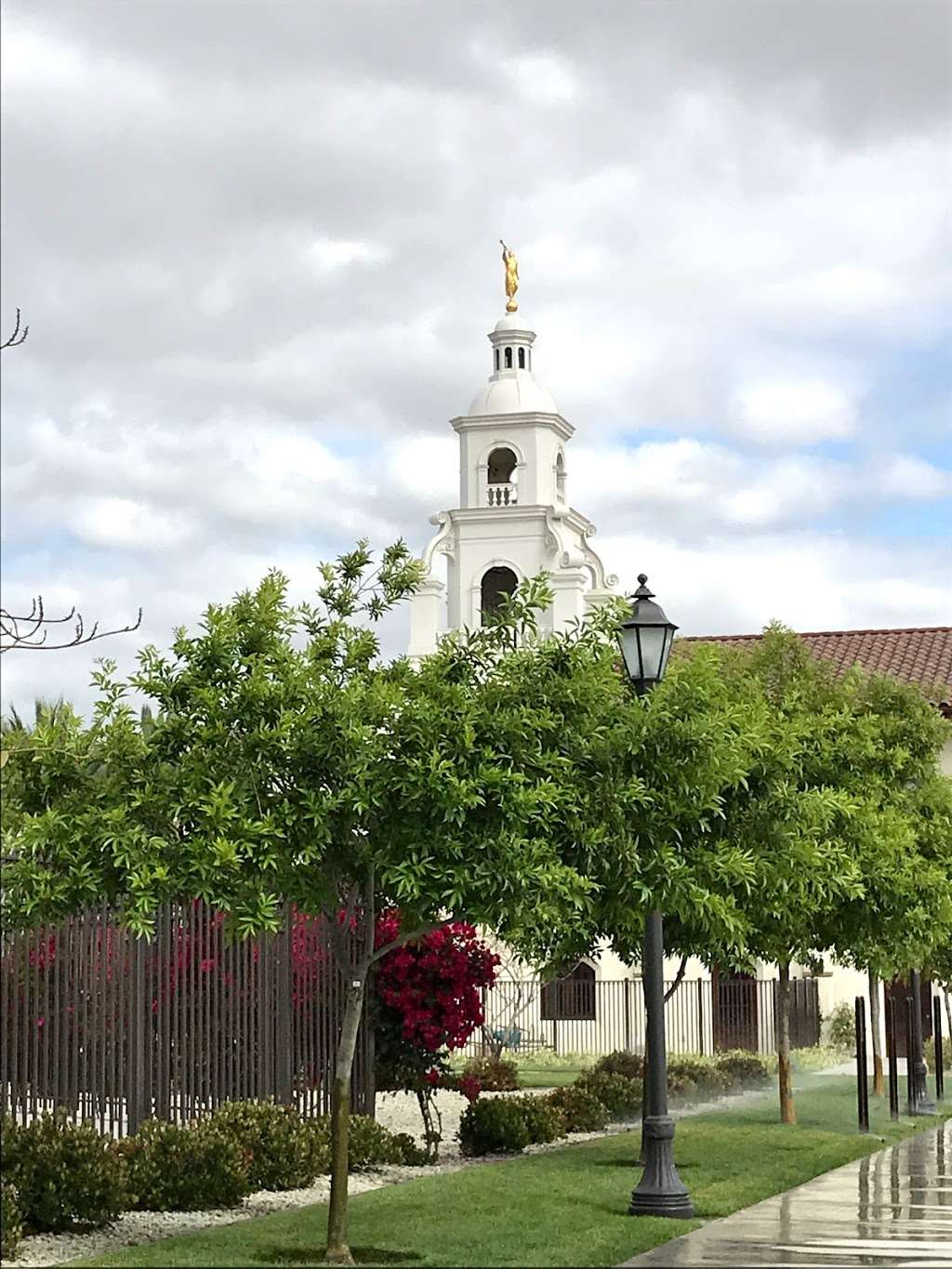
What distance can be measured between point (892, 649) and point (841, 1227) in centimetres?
3507

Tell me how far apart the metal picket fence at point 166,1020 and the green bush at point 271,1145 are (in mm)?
918

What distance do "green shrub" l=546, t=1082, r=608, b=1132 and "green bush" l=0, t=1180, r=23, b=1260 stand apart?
34.4 ft

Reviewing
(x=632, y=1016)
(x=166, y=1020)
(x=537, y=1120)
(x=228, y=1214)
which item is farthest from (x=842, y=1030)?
(x=228, y=1214)

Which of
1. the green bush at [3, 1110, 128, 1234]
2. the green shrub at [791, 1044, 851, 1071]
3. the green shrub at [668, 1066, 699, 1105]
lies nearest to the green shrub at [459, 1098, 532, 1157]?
the green bush at [3, 1110, 128, 1234]

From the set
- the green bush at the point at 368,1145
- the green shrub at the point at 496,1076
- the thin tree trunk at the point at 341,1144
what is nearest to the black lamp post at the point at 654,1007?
the thin tree trunk at the point at 341,1144

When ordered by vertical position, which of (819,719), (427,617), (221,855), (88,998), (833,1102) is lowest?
(833,1102)

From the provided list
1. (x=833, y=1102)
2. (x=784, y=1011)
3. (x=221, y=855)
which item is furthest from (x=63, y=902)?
(x=833, y=1102)

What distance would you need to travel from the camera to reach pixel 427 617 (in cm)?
5597

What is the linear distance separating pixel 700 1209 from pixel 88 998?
5.30 metres

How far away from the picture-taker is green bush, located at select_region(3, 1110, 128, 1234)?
13.8m

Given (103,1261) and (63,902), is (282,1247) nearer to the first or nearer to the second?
(103,1261)

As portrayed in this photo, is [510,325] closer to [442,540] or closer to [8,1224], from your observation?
[442,540]

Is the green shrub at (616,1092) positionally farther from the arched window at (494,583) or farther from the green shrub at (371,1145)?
the arched window at (494,583)

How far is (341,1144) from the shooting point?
43.0 ft
